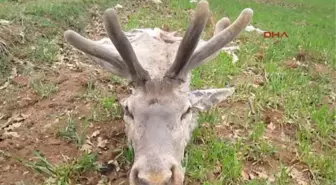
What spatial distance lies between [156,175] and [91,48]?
1588 mm

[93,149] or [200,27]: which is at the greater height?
[200,27]

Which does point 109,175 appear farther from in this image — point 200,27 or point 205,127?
point 200,27

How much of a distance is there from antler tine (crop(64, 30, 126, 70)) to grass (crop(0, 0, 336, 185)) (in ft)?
3.08

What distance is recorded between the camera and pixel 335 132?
562 centimetres

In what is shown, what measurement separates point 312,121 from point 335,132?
33cm

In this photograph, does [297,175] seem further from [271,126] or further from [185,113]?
[185,113]

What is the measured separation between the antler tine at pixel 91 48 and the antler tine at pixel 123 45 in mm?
→ 331

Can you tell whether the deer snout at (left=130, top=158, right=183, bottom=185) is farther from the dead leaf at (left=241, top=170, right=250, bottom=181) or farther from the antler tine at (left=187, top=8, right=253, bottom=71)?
the dead leaf at (left=241, top=170, right=250, bottom=181)

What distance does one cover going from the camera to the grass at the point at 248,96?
4.70 meters

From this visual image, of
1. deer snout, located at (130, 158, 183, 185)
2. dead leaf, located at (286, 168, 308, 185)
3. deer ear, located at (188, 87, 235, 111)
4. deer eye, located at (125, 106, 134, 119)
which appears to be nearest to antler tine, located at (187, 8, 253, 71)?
deer ear, located at (188, 87, 235, 111)

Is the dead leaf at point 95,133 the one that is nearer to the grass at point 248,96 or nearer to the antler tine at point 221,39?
the grass at point 248,96

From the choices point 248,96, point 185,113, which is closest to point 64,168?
point 185,113

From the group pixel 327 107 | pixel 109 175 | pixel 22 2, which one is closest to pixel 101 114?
pixel 109 175

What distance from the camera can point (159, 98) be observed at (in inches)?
154
